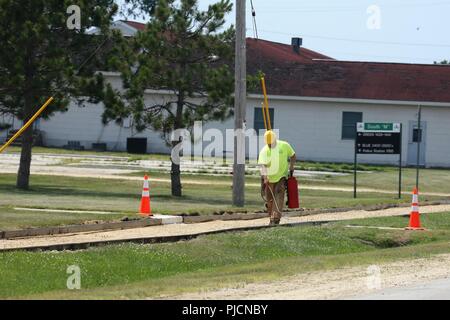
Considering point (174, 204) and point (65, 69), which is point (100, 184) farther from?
point (174, 204)

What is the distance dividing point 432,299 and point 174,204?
16473mm

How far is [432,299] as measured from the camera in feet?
40.6

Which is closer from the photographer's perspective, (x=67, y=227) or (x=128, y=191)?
(x=67, y=227)

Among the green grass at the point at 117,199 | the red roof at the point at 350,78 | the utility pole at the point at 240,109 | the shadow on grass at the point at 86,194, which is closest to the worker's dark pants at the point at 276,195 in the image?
the green grass at the point at 117,199

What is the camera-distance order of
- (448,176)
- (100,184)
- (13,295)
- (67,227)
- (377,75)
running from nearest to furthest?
(13,295)
(67,227)
(100,184)
(448,176)
(377,75)

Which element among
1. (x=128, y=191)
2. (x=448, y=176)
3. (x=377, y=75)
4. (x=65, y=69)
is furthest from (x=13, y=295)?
(x=377, y=75)

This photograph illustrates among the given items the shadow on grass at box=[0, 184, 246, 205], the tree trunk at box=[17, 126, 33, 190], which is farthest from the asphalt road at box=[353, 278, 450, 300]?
the tree trunk at box=[17, 126, 33, 190]

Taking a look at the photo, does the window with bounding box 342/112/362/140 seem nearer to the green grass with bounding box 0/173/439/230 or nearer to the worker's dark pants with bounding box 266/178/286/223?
the green grass with bounding box 0/173/439/230

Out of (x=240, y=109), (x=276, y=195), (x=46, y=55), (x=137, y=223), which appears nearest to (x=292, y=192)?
(x=276, y=195)

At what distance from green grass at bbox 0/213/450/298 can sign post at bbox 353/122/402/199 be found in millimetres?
12818

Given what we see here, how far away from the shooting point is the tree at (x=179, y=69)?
32.4 meters

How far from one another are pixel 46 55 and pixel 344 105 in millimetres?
26562

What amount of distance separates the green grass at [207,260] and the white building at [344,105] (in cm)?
3289

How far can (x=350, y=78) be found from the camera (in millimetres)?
57250
